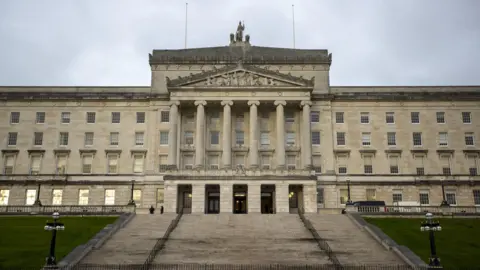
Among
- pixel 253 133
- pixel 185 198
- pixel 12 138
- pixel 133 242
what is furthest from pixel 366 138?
pixel 12 138

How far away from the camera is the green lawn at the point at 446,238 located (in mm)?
38719

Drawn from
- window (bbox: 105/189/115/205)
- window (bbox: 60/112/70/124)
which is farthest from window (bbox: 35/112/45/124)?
window (bbox: 105/189/115/205)

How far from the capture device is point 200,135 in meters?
69.7

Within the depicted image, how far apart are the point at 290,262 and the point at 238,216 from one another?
2013cm

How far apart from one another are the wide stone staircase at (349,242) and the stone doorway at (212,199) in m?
15.7

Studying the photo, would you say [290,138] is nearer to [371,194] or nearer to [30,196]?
[371,194]

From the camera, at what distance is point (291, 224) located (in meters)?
53.0

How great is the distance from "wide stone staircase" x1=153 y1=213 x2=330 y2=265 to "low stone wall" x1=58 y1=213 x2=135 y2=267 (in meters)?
5.68

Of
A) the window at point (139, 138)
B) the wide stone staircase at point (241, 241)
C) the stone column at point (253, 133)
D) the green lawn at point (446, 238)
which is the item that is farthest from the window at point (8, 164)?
the green lawn at point (446, 238)

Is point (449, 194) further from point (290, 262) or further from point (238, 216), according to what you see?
point (290, 262)

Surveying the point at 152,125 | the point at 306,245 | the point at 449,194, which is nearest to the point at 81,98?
the point at 152,125

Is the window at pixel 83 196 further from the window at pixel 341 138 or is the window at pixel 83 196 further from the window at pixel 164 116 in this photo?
the window at pixel 341 138

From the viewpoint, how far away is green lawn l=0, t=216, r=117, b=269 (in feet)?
124

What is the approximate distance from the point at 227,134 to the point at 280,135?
7.27m
